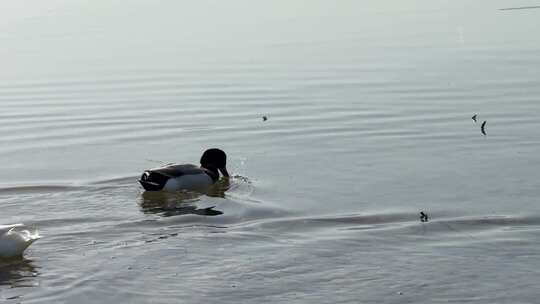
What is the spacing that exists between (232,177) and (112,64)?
12641mm

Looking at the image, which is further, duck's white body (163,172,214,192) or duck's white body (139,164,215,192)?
duck's white body (163,172,214,192)

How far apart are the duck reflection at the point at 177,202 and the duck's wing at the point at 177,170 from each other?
0.28 meters

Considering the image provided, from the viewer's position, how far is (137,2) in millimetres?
49438

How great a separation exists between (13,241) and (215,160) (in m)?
5.05

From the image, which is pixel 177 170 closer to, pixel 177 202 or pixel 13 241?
pixel 177 202

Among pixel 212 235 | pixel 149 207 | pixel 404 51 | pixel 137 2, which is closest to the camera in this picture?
pixel 212 235

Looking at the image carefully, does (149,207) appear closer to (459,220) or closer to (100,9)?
(459,220)

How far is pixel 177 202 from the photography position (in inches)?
520

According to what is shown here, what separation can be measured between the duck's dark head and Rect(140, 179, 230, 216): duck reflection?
0.21 metres

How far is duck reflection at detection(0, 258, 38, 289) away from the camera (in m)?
9.32

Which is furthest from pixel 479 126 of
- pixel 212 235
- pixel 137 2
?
pixel 137 2

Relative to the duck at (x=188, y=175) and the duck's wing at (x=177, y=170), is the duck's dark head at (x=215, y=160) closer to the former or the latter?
the duck at (x=188, y=175)

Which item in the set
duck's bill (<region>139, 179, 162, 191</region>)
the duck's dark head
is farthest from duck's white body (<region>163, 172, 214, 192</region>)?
the duck's dark head

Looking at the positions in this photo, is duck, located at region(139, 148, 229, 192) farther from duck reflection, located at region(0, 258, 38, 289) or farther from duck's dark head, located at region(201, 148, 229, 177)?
duck reflection, located at region(0, 258, 38, 289)
